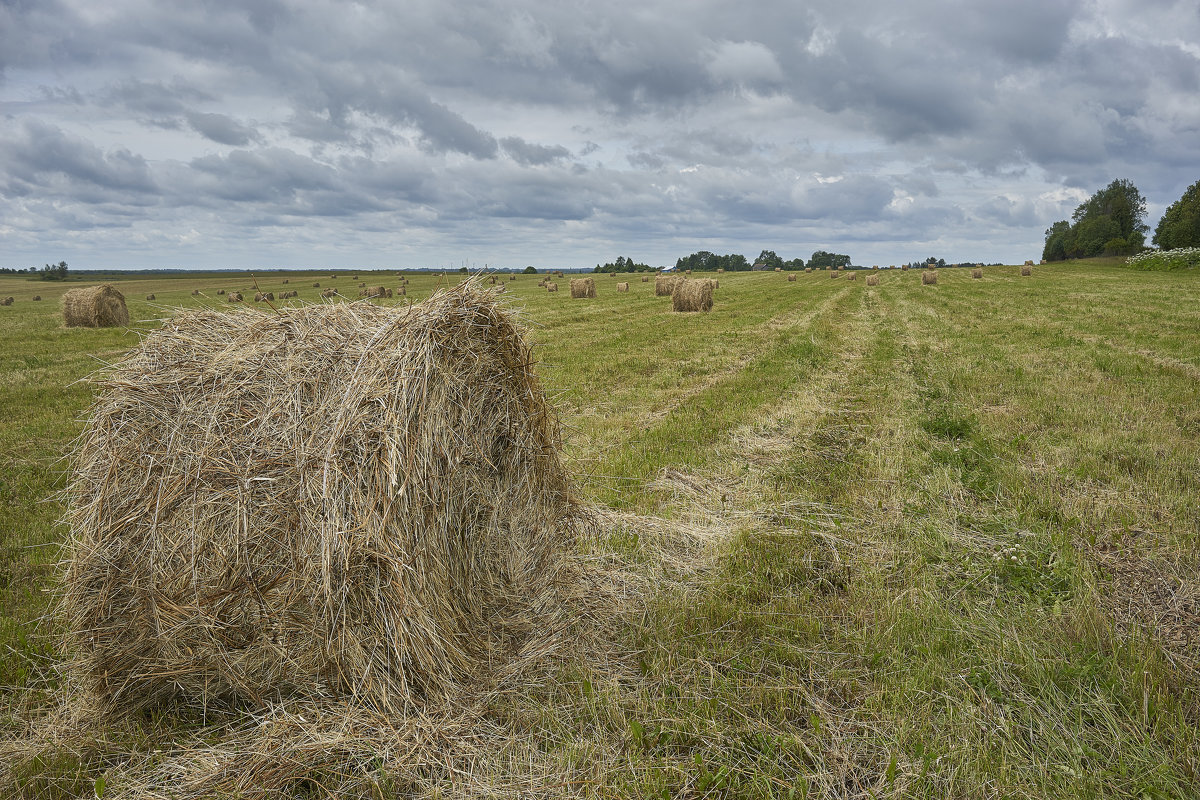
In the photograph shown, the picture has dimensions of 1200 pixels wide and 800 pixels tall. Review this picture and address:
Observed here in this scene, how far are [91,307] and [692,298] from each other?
25.0 metres

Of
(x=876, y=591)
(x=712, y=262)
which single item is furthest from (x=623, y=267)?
(x=876, y=591)

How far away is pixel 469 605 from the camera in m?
4.52

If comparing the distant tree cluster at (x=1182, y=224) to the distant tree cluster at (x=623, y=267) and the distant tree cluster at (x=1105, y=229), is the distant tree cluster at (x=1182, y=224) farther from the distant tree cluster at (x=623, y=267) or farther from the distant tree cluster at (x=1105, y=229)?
the distant tree cluster at (x=623, y=267)

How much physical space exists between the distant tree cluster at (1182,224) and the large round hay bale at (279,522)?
4025 inches

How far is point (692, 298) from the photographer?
28.6 m

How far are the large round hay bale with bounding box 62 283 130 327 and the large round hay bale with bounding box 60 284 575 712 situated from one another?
91.8 ft

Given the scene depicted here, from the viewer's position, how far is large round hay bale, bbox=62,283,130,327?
26219 millimetres

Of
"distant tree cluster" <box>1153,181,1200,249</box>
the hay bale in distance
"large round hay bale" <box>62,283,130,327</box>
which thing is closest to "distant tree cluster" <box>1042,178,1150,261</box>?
"distant tree cluster" <box>1153,181,1200,249</box>

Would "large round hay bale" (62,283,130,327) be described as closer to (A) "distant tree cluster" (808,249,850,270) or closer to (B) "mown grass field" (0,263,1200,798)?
(B) "mown grass field" (0,263,1200,798)

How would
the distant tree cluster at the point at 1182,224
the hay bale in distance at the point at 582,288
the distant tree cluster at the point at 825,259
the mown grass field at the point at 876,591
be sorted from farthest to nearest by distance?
the distant tree cluster at the point at 825,259 < the distant tree cluster at the point at 1182,224 < the hay bale in distance at the point at 582,288 < the mown grass field at the point at 876,591

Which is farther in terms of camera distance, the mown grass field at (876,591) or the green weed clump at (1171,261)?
the green weed clump at (1171,261)

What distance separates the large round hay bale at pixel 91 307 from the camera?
26.2 m

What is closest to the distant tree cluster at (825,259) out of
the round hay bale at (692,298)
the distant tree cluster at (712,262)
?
the distant tree cluster at (712,262)

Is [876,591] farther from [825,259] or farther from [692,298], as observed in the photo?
[825,259]
